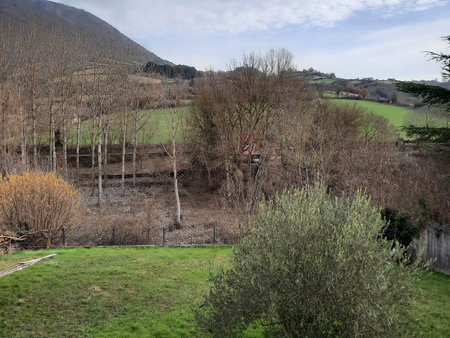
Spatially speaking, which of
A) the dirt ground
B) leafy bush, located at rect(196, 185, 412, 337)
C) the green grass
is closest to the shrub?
the dirt ground

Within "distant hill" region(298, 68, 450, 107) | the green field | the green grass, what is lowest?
the green grass

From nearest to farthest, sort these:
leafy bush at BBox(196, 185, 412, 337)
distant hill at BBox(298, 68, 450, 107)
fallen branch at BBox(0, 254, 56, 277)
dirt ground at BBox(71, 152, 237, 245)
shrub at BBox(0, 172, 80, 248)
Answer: leafy bush at BBox(196, 185, 412, 337), fallen branch at BBox(0, 254, 56, 277), shrub at BBox(0, 172, 80, 248), dirt ground at BBox(71, 152, 237, 245), distant hill at BBox(298, 68, 450, 107)

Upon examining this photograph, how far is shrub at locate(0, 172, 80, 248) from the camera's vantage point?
18.5 meters

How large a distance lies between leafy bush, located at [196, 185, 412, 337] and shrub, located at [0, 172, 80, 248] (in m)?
14.5

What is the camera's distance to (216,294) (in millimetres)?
8070

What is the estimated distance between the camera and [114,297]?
12.6 metres

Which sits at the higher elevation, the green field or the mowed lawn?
the green field

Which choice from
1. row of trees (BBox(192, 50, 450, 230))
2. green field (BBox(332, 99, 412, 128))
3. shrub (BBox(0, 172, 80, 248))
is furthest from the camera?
green field (BBox(332, 99, 412, 128))

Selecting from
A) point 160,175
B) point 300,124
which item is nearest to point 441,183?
point 300,124

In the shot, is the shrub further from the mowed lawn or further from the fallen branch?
the fallen branch

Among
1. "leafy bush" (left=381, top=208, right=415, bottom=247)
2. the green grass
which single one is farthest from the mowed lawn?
"leafy bush" (left=381, top=208, right=415, bottom=247)

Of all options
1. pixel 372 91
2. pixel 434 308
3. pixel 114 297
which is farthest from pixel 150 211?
pixel 372 91

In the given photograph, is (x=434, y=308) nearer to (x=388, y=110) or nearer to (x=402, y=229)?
(x=402, y=229)

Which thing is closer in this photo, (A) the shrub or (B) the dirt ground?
Result: (A) the shrub
